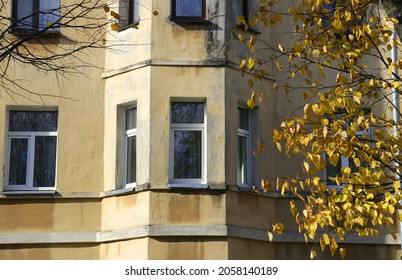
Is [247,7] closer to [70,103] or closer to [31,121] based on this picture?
[70,103]

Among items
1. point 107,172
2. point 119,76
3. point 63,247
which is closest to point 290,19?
point 119,76

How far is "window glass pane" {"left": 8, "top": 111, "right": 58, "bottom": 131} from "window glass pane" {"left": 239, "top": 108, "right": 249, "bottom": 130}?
383 cm

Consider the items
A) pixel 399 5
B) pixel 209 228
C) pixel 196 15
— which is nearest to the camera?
pixel 399 5

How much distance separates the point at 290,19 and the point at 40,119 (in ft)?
18.8

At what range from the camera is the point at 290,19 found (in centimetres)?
1977

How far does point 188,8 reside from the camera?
728 inches

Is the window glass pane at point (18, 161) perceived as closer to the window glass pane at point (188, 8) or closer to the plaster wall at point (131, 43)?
the plaster wall at point (131, 43)

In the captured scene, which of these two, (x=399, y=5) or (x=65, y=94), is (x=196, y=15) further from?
(x=399, y=5)

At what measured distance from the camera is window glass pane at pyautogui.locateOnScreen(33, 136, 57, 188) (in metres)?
18.7

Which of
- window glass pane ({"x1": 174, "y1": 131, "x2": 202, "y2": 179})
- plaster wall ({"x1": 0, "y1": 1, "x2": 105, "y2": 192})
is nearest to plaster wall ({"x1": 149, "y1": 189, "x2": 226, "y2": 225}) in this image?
window glass pane ({"x1": 174, "y1": 131, "x2": 202, "y2": 179})

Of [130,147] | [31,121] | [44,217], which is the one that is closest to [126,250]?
[44,217]

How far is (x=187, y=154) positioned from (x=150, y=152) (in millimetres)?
795

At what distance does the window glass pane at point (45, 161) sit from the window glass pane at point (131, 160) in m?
1.56

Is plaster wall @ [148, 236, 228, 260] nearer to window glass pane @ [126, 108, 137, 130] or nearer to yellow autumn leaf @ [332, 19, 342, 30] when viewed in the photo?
window glass pane @ [126, 108, 137, 130]
